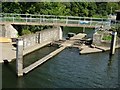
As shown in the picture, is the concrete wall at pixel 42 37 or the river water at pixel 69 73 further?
the concrete wall at pixel 42 37

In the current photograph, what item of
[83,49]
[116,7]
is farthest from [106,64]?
[116,7]

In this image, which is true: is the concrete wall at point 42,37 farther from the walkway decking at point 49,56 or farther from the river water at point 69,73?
the walkway decking at point 49,56

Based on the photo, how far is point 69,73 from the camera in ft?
119

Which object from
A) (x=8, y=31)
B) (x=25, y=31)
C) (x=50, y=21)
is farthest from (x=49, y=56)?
(x=25, y=31)

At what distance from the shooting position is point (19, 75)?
34.1 meters

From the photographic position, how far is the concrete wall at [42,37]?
46766mm

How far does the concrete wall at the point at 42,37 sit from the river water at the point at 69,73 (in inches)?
87.9

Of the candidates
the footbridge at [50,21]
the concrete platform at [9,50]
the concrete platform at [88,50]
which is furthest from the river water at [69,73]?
the footbridge at [50,21]

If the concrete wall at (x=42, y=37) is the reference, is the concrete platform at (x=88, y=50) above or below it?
below

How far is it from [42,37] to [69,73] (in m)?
18.0

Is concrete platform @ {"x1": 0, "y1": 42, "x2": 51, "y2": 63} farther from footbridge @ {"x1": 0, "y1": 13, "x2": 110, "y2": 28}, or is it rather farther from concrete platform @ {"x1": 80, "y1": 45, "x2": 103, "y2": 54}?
footbridge @ {"x1": 0, "y1": 13, "x2": 110, "y2": 28}

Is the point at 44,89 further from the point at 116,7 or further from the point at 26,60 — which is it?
the point at 116,7

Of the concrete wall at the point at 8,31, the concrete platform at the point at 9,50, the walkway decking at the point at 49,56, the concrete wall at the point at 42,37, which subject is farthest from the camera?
the concrete wall at the point at 8,31

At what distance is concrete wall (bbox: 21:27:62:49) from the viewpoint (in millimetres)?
46766
